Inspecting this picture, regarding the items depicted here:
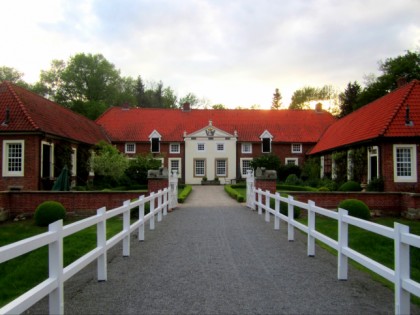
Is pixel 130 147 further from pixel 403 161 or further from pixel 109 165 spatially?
pixel 403 161

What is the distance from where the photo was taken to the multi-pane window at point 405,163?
74.5ft

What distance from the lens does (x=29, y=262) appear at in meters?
10.5

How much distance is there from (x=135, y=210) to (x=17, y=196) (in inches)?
229

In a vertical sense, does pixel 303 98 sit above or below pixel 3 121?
above

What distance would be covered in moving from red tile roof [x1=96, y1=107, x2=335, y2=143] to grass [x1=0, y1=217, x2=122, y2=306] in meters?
27.2

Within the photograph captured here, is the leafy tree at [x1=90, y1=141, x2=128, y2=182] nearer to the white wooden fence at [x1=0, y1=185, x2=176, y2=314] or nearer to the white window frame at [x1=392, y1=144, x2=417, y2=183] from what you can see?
the white window frame at [x1=392, y1=144, x2=417, y2=183]

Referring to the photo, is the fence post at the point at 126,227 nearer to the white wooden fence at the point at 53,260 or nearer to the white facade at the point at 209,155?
the white wooden fence at the point at 53,260

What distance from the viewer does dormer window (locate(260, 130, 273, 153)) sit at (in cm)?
4216

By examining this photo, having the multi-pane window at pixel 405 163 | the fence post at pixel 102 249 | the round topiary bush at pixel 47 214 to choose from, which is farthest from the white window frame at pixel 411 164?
the fence post at pixel 102 249

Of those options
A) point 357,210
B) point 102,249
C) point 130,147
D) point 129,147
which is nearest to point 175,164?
point 130,147

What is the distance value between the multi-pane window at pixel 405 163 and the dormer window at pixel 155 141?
80.4 feet

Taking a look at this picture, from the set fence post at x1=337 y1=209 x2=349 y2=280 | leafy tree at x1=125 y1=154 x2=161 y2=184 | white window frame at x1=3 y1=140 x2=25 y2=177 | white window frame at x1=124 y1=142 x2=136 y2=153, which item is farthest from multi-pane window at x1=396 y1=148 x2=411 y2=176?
white window frame at x1=124 y1=142 x2=136 y2=153

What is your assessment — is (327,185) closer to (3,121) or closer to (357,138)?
(357,138)

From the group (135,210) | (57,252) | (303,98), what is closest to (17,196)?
(135,210)
